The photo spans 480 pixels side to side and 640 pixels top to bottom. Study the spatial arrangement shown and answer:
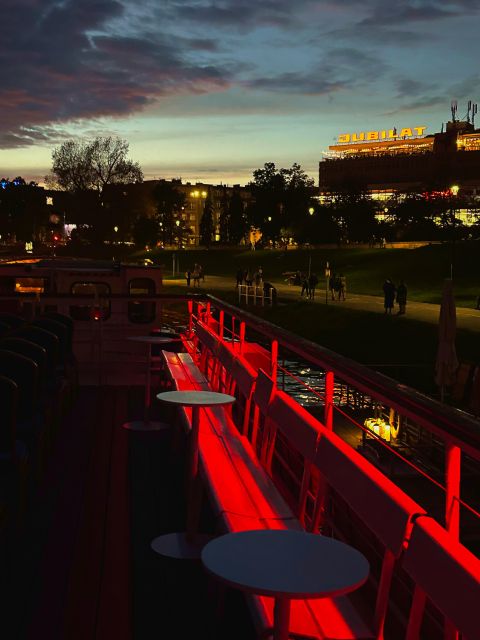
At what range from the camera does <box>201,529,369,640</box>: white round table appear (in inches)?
112

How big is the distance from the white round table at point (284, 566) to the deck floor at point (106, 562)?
129 cm

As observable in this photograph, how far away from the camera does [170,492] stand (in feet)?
23.1

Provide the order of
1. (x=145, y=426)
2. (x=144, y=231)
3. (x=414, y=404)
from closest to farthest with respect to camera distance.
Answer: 1. (x=414, y=404)
2. (x=145, y=426)
3. (x=144, y=231)

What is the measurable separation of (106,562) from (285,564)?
261 centimetres

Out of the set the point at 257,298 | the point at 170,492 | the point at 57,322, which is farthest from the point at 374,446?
the point at 257,298

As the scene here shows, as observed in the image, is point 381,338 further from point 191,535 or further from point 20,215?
point 20,215

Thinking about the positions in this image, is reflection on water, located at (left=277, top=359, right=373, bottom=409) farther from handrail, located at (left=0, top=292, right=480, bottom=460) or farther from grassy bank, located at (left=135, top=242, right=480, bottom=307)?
handrail, located at (left=0, top=292, right=480, bottom=460)

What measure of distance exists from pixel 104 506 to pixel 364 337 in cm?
3184

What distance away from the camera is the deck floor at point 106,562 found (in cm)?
446

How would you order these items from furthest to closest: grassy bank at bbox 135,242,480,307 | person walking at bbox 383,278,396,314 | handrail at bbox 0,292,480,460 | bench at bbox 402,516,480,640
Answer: grassy bank at bbox 135,242,480,307 → person walking at bbox 383,278,396,314 → handrail at bbox 0,292,480,460 → bench at bbox 402,516,480,640

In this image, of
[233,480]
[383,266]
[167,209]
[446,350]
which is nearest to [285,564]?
[233,480]

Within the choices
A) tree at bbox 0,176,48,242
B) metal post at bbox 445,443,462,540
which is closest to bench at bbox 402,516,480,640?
metal post at bbox 445,443,462,540

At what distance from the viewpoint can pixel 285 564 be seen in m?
3.07

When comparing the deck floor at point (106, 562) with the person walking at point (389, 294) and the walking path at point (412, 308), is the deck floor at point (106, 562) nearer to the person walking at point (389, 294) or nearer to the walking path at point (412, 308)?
the walking path at point (412, 308)
